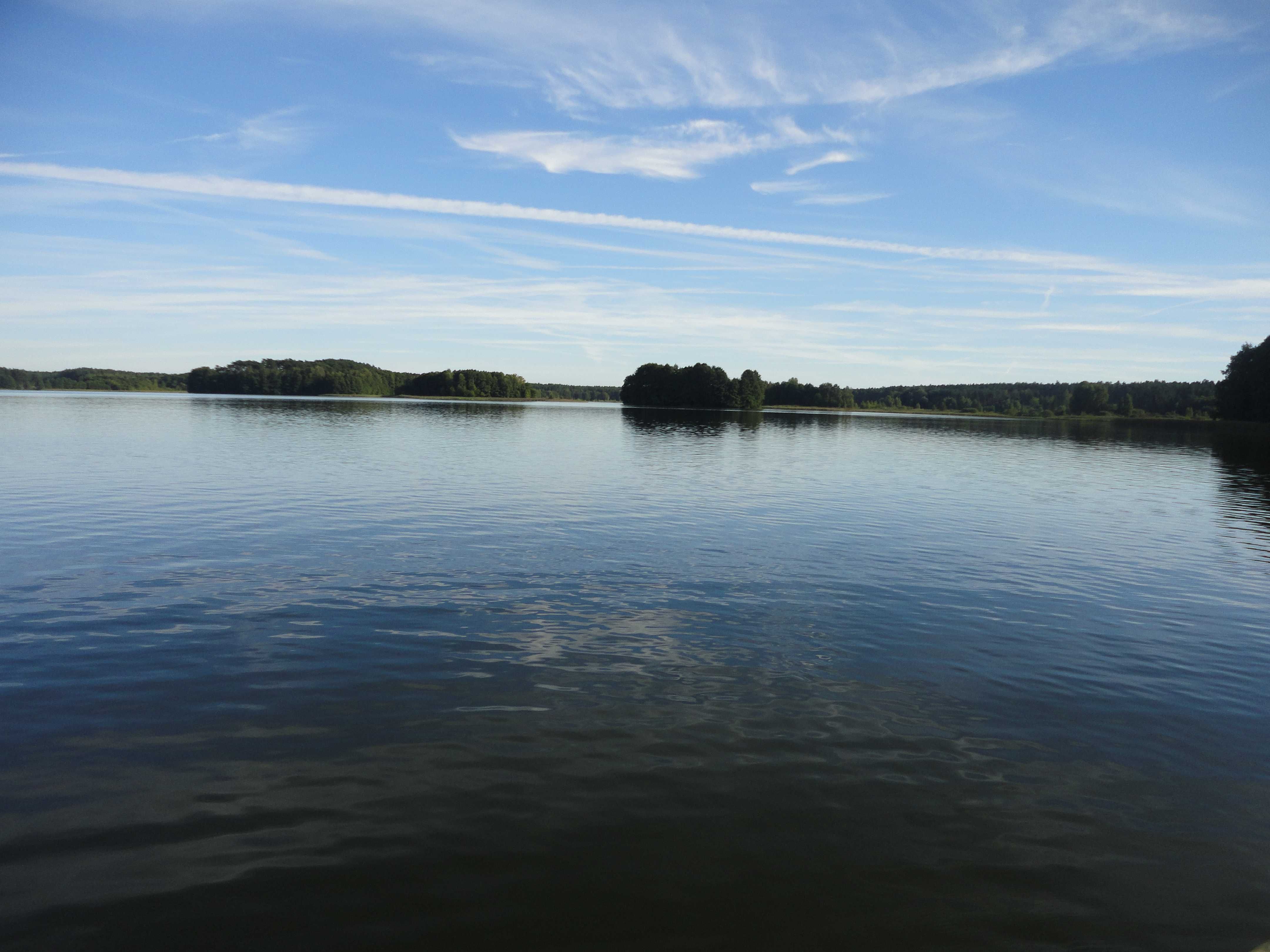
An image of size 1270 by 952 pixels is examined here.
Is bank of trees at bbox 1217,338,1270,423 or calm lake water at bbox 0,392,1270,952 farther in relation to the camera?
bank of trees at bbox 1217,338,1270,423

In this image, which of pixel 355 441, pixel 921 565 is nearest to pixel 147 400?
pixel 355 441

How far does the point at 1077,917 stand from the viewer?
663cm

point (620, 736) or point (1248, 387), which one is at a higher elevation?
point (1248, 387)

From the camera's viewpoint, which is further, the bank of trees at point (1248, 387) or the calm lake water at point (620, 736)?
the bank of trees at point (1248, 387)

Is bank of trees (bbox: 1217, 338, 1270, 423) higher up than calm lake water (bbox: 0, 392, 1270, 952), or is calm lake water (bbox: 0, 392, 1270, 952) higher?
bank of trees (bbox: 1217, 338, 1270, 423)

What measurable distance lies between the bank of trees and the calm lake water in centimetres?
14566

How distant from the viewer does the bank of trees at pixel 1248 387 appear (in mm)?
132500

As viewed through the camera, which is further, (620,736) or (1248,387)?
(1248,387)

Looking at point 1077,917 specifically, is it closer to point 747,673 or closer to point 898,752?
point 898,752

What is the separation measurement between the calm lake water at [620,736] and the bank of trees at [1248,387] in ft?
478

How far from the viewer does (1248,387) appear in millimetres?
138500

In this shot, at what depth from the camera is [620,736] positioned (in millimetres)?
9656

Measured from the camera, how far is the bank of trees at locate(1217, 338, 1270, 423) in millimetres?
132500

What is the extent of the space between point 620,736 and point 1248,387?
177 m
